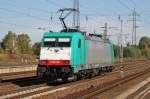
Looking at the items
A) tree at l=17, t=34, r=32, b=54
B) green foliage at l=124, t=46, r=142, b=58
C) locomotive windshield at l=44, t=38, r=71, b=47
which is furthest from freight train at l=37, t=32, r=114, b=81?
tree at l=17, t=34, r=32, b=54

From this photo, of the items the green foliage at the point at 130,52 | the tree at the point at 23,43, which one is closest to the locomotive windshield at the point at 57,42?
the green foliage at the point at 130,52

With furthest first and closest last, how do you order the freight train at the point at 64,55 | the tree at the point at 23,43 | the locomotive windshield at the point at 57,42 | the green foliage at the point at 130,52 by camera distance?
the tree at the point at 23,43 → the green foliage at the point at 130,52 → the locomotive windshield at the point at 57,42 → the freight train at the point at 64,55

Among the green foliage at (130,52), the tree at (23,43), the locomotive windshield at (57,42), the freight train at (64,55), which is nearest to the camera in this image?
the freight train at (64,55)

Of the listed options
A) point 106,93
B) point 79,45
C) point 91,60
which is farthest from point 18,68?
point 106,93

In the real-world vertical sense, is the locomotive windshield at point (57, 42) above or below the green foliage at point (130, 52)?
below

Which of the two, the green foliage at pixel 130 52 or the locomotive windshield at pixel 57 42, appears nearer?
the locomotive windshield at pixel 57 42

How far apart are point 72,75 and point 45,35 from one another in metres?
3.29

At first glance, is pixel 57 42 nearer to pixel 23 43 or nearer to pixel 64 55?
pixel 64 55

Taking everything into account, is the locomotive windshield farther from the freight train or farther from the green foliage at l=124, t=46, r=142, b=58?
the green foliage at l=124, t=46, r=142, b=58

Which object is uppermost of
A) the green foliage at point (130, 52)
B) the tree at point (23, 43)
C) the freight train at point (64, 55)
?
the tree at point (23, 43)

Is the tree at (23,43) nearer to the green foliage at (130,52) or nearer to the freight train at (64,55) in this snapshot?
the green foliage at (130,52)

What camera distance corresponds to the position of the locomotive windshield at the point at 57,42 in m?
26.5

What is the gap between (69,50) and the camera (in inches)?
1030

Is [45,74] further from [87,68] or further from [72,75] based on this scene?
[87,68]
